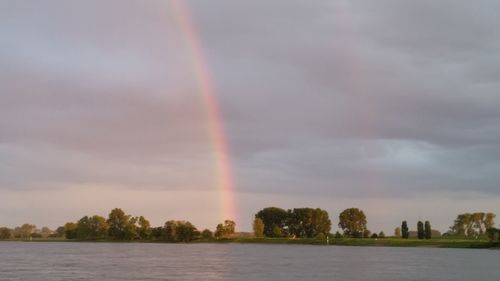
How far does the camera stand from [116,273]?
74500 mm

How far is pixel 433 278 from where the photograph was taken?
235ft

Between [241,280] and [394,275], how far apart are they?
2177 cm

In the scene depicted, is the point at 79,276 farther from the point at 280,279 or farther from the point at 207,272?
the point at 280,279

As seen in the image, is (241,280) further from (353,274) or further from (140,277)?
(353,274)

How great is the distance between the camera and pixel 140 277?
6831 centimetres

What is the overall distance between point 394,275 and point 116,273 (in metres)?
35.1

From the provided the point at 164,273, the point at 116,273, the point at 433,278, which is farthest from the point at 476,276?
the point at 116,273

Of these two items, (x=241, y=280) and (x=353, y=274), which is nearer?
(x=241, y=280)

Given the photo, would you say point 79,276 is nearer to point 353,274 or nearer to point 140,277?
point 140,277

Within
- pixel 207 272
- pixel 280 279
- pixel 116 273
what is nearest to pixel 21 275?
pixel 116 273

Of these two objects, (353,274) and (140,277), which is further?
(353,274)

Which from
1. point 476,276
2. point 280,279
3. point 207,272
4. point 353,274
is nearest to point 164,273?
point 207,272

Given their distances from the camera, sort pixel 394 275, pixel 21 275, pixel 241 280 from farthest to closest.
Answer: pixel 394 275
pixel 21 275
pixel 241 280

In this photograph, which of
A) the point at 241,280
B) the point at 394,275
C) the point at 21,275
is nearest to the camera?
the point at 241,280
